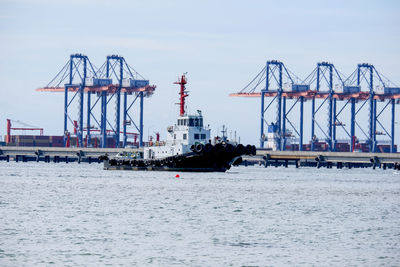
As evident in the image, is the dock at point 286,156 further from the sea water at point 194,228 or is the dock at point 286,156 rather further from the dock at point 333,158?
the sea water at point 194,228

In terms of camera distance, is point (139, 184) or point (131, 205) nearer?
point (131, 205)

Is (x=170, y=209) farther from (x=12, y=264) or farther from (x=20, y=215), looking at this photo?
(x=12, y=264)

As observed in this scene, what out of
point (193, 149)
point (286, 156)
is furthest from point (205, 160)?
point (286, 156)

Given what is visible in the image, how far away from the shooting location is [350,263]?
105ft

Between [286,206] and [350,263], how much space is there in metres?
23.8

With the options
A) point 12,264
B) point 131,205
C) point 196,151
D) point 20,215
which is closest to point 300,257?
point 12,264

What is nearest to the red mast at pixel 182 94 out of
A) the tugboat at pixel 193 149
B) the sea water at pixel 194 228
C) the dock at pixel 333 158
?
the tugboat at pixel 193 149

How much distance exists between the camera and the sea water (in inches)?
1287

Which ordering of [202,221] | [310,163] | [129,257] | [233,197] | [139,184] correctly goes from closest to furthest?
1. [129,257]
2. [202,221]
3. [233,197]
4. [139,184]
5. [310,163]

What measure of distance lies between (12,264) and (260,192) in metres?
40.9

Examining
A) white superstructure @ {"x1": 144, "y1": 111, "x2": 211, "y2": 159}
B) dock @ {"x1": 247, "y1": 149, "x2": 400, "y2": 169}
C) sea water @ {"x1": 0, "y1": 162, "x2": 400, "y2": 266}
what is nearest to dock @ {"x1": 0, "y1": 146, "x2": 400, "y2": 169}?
dock @ {"x1": 247, "y1": 149, "x2": 400, "y2": 169}

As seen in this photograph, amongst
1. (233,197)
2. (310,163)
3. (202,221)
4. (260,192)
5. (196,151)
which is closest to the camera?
(202,221)

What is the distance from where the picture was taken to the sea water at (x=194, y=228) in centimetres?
3269

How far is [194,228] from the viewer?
136 feet
